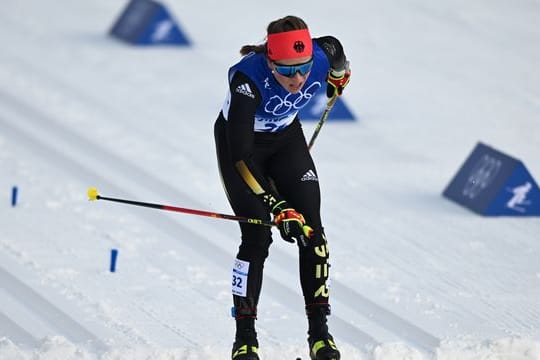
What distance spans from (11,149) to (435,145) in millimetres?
4018

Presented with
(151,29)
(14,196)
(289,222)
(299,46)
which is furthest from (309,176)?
(151,29)

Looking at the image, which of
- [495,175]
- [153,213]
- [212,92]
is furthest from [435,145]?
[153,213]

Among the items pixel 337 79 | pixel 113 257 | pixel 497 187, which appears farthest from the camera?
pixel 497 187

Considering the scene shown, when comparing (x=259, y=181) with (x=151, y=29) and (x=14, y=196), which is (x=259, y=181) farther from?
(x=151, y=29)

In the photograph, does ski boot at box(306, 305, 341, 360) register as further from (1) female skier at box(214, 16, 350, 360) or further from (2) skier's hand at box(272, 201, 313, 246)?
(2) skier's hand at box(272, 201, 313, 246)

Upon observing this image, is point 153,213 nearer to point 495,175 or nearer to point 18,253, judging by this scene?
point 18,253

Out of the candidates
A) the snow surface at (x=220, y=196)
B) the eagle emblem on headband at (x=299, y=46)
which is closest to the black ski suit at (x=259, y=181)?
the eagle emblem on headband at (x=299, y=46)

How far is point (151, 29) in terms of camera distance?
502 inches

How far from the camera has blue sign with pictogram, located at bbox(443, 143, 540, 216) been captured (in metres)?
8.20

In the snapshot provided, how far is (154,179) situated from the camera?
8.62m

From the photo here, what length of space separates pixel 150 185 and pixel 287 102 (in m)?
3.76

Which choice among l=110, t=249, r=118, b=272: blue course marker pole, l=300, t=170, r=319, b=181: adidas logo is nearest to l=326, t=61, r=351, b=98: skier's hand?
l=300, t=170, r=319, b=181: adidas logo

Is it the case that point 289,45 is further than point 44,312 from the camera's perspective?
No

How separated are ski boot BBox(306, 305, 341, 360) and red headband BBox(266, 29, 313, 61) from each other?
1203 mm
